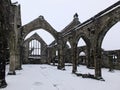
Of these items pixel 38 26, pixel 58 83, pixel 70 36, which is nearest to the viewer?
pixel 58 83

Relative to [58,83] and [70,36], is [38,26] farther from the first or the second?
[58,83]

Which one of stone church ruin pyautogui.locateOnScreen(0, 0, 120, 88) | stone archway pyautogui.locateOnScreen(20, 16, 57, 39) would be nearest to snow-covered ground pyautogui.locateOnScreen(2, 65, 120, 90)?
stone church ruin pyautogui.locateOnScreen(0, 0, 120, 88)

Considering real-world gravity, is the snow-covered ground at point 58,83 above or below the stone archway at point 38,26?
below

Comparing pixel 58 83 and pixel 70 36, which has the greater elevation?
pixel 70 36

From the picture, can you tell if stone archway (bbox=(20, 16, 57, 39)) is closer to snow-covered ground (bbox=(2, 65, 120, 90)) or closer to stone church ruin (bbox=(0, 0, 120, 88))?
stone church ruin (bbox=(0, 0, 120, 88))

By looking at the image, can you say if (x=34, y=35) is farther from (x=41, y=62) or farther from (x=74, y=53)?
(x=74, y=53)

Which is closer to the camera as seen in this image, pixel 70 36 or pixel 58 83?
pixel 58 83

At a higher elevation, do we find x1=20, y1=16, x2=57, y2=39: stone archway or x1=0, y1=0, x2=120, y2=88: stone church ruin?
x1=20, y1=16, x2=57, y2=39: stone archway

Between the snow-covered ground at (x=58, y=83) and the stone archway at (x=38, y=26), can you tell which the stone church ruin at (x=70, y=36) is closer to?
the stone archway at (x=38, y=26)

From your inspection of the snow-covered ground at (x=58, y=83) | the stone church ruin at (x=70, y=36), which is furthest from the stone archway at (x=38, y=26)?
the snow-covered ground at (x=58, y=83)

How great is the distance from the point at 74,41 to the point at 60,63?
17.8 ft

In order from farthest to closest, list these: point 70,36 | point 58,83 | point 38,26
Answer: point 38,26 < point 70,36 < point 58,83

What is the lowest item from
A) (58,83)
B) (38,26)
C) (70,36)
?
(58,83)

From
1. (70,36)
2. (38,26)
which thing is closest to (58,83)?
(70,36)
